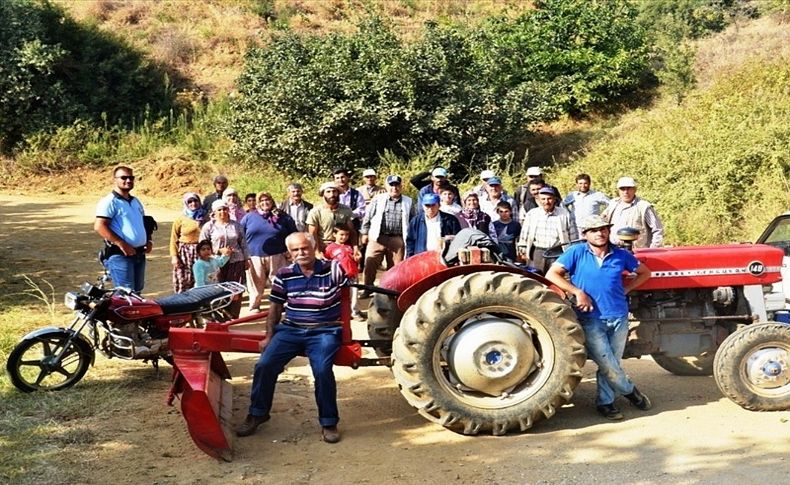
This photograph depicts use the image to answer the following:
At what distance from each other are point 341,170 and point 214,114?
12922 mm

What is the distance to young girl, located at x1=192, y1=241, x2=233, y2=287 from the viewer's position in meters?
7.39

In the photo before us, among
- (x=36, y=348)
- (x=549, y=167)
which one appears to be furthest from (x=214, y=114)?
(x=36, y=348)

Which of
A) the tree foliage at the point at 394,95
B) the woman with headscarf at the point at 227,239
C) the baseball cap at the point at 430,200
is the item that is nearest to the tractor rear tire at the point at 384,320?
the baseball cap at the point at 430,200

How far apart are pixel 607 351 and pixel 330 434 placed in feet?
6.23

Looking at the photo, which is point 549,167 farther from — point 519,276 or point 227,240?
point 519,276

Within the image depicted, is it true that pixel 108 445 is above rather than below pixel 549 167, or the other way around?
below

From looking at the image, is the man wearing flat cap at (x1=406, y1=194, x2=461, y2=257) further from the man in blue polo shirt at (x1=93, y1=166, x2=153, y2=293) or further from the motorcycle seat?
the man in blue polo shirt at (x1=93, y1=166, x2=153, y2=293)

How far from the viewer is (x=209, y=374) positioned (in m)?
4.88

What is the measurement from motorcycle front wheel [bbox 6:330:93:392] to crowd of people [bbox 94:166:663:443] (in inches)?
31.2

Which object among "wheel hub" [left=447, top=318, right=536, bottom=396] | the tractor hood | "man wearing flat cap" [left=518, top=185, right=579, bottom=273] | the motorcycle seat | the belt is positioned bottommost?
"wheel hub" [left=447, top=318, right=536, bottom=396]

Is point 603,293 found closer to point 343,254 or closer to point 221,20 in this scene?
point 343,254

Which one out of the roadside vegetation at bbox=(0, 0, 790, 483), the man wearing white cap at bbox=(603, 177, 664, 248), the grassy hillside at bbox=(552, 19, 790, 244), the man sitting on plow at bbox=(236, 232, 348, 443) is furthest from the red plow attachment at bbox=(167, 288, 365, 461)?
the grassy hillside at bbox=(552, 19, 790, 244)

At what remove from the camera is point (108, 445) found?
468cm

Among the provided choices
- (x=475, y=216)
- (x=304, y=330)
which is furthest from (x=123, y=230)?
(x=475, y=216)
